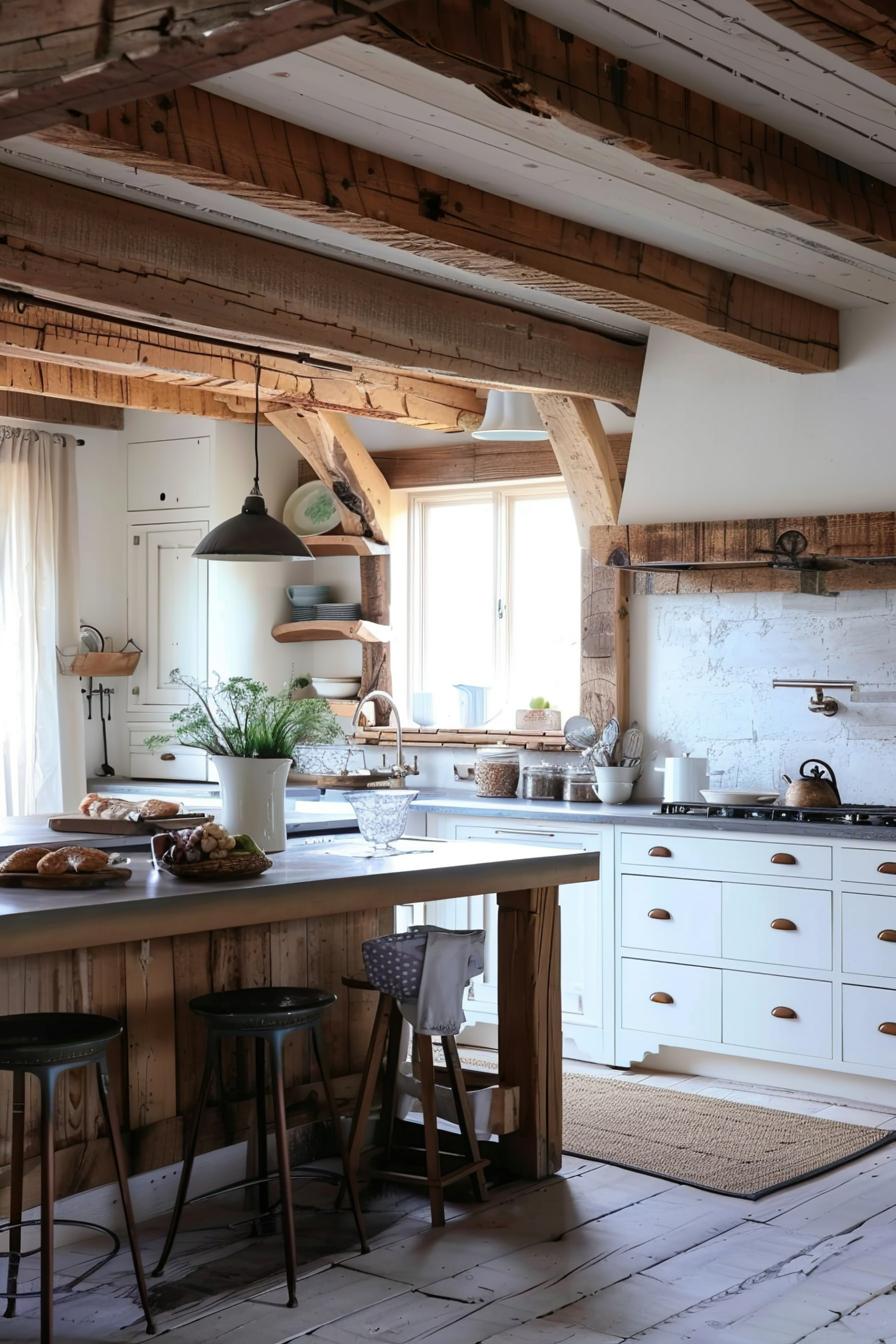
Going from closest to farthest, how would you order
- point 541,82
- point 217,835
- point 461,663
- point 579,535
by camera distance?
point 541,82
point 217,835
point 579,535
point 461,663

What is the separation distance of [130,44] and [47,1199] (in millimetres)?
2035

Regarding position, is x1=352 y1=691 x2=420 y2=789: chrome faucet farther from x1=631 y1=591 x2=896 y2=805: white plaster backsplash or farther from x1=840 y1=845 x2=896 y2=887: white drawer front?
x1=840 y1=845 x2=896 y2=887: white drawer front

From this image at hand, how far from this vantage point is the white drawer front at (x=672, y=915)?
4.95m

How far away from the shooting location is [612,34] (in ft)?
9.52

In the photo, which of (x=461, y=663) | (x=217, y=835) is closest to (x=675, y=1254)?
(x=217, y=835)

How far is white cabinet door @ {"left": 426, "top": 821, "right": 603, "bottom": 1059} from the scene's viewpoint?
523 centimetres

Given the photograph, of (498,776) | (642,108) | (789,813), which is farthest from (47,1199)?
(498,776)

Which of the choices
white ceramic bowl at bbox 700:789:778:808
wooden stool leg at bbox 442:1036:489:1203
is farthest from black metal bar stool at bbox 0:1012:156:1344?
white ceramic bowl at bbox 700:789:778:808

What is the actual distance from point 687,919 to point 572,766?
1.15m

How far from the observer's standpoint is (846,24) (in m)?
2.52

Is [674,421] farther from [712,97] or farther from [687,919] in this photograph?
[712,97]

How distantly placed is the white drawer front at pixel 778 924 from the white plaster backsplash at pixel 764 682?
60 cm

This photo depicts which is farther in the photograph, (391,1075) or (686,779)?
(686,779)

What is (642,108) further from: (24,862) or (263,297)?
(24,862)
